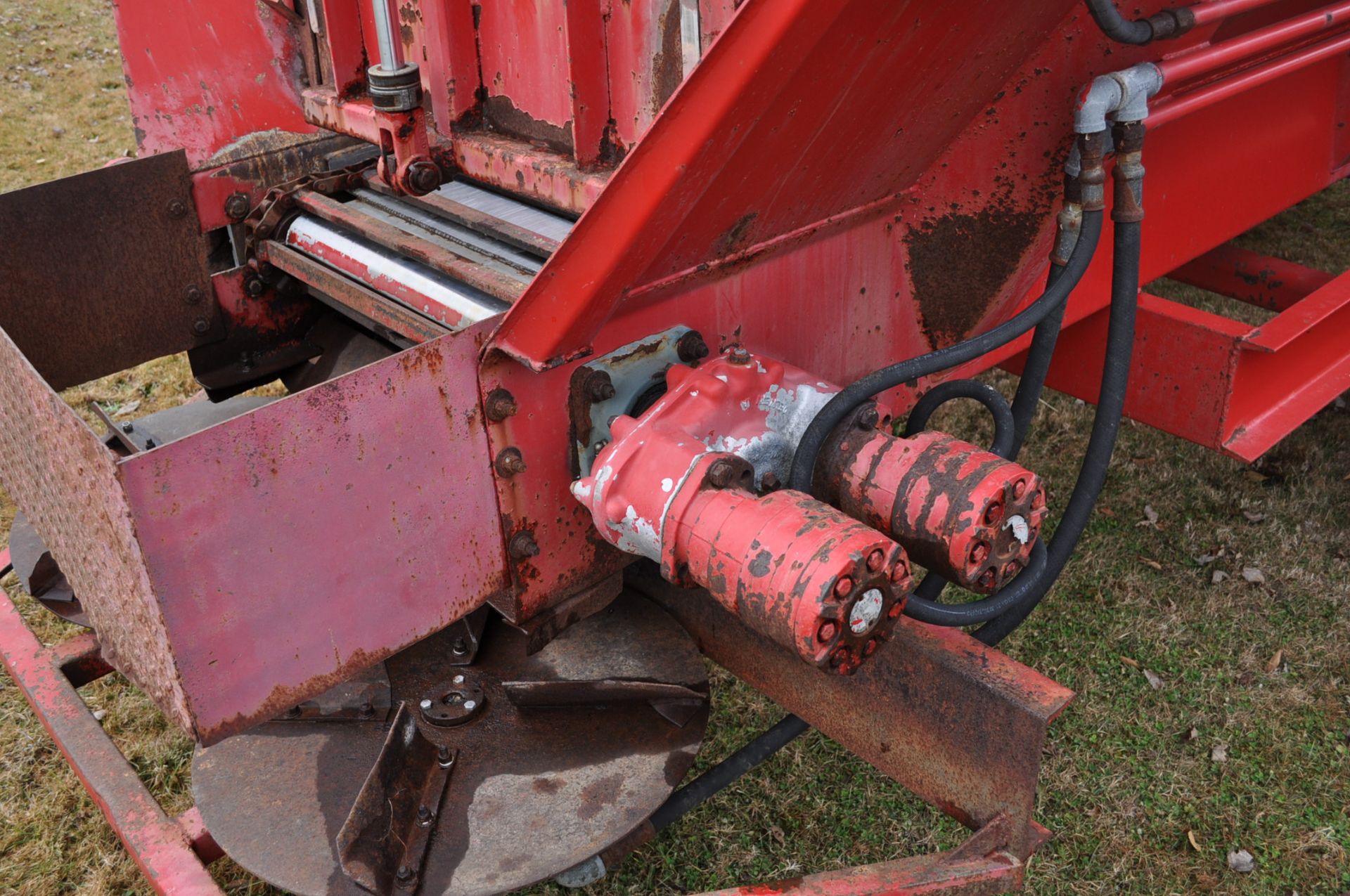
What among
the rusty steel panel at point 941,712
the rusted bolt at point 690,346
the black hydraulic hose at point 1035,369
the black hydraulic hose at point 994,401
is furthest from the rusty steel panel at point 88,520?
the black hydraulic hose at point 1035,369

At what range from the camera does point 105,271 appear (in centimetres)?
213

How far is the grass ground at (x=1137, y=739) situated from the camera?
236 centimetres

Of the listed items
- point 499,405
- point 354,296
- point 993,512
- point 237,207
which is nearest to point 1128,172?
point 993,512

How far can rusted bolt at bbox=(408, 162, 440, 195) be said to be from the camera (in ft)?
6.36

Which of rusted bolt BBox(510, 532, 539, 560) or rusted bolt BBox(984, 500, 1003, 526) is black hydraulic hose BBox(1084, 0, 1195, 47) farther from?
rusted bolt BBox(510, 532, 539, 560)

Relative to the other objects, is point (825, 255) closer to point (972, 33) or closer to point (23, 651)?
point (972, 33)

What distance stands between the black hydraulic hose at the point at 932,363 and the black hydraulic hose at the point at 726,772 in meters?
0.62

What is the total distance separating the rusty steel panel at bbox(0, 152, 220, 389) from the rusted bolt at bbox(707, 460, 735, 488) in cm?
130

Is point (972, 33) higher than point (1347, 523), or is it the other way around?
point (972, 33)

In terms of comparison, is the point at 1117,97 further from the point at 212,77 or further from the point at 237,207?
the point at 212,77

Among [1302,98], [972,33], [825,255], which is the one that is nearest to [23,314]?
[825,255]

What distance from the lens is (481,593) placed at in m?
1.65

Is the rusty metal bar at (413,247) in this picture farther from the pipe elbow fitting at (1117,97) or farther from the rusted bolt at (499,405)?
the pipe elbow fitting at (1117,97)

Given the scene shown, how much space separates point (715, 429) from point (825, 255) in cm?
46
